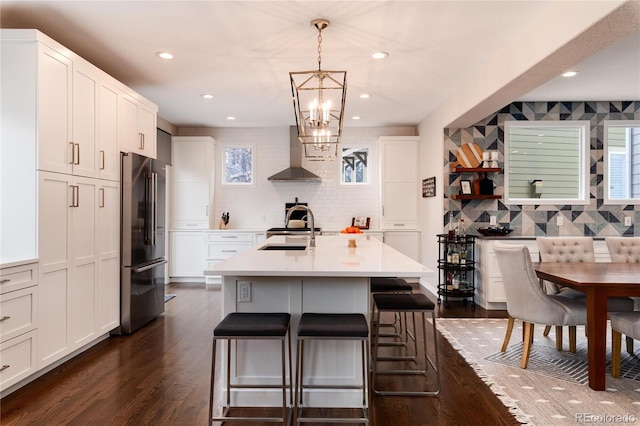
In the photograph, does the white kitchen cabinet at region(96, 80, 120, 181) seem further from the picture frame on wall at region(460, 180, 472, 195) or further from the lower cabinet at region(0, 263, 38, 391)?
the picture frame on wall at region(460, 180, 472, 195)

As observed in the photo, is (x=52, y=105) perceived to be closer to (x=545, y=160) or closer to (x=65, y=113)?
(x=65, y=113)

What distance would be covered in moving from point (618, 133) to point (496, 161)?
1759 millimetres

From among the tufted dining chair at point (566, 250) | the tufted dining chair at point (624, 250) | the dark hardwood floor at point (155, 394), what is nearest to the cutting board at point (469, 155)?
the tufted dining chair at point (566, 250)

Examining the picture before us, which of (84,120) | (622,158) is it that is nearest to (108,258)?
(84,120)

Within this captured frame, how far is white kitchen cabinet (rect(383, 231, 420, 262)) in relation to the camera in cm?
678

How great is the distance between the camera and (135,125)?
420 centimetres

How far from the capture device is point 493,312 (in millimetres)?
4891

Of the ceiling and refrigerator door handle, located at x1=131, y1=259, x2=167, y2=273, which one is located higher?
the ceiling

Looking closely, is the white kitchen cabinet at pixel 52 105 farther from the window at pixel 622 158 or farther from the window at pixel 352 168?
the window at pixel 622 158

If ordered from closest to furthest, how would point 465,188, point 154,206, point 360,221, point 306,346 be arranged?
point 306,346, point 154,206, point 465,188, point 360,221

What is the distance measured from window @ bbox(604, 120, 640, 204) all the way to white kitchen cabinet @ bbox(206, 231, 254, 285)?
517 cm

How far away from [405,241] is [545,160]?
7.80ft

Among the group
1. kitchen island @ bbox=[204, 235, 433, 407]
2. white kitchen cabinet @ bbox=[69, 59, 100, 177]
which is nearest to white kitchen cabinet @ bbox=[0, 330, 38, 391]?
white kitchen cabinet @ bbox=[69, 59, 100, 177]

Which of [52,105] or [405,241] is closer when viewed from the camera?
[52,105]
